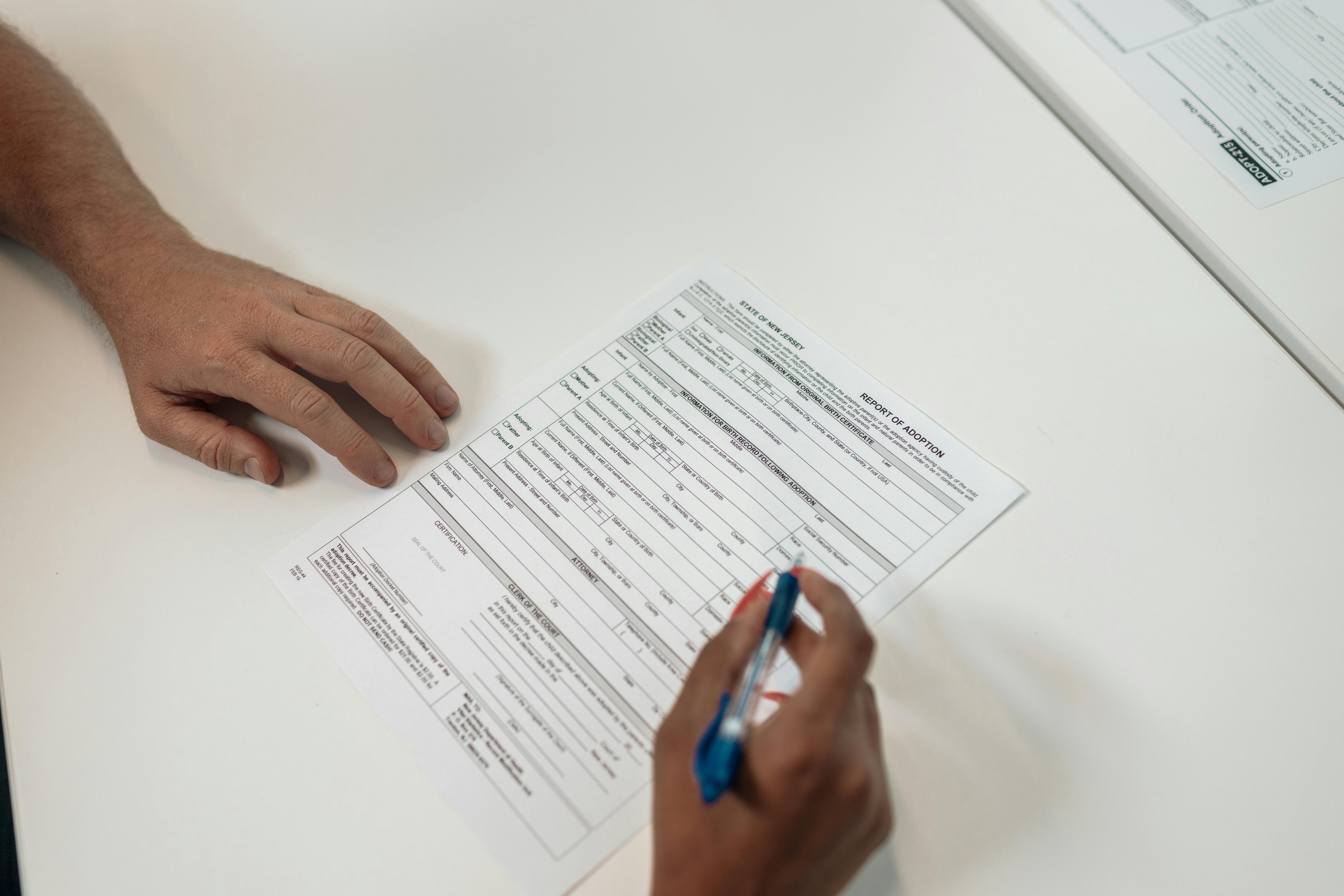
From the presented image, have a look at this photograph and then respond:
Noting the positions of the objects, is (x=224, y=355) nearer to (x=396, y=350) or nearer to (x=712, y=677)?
(x=396, y=350)

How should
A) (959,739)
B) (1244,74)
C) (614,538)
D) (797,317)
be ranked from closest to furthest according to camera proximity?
(959,739)
(614,538)
(797,317)
(1244,74)

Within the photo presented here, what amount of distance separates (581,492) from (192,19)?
0.89m

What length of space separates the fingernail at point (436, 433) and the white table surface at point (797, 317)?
0.04 meters

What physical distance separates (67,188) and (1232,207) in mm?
1208

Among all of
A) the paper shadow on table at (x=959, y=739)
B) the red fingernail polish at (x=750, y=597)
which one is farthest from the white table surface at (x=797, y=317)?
the red fingernail polish at (x=750, y=597)

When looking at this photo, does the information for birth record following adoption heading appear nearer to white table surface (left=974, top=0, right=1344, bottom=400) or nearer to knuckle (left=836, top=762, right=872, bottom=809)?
knuckle (left=836, top=762, right=872, bottom=809)

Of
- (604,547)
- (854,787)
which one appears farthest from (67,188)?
(854,787)

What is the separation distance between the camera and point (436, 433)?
72 centimetres

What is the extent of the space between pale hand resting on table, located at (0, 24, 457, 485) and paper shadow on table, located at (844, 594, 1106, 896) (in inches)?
17.5

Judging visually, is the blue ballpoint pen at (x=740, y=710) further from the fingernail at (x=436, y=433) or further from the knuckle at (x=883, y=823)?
the fingernail at (x=436, y=433)

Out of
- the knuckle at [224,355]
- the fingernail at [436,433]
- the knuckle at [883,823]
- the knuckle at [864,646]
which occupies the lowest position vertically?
the knuckle at [224,355]

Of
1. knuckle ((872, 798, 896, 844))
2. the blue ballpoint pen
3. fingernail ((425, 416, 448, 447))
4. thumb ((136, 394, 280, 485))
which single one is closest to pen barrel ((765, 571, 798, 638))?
the blue ballpoint pen

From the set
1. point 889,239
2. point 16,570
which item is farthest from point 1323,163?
point 16,570

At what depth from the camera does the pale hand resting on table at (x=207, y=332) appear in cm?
72
